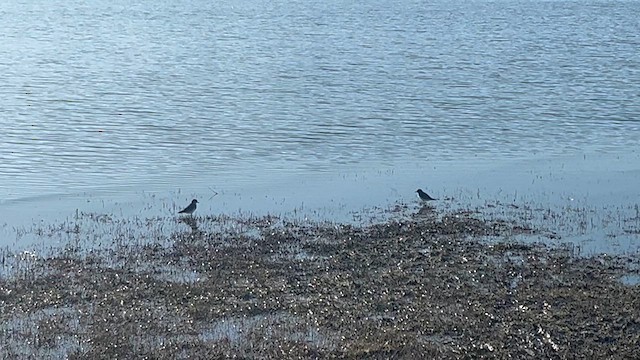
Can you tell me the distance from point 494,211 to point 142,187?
→ 680 centimetres

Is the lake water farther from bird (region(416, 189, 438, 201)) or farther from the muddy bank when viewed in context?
the muddy bank

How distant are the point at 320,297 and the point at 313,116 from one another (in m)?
17.3

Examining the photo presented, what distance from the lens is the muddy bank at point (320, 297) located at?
36.1 feet

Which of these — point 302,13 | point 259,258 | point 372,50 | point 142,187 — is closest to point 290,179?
point 142,187

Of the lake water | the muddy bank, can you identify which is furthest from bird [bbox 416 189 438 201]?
the muddy bank

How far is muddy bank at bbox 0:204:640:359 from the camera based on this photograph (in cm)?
1102

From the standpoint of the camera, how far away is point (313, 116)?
1168 inches

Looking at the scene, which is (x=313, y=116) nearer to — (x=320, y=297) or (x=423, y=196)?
(x=423, y=196)

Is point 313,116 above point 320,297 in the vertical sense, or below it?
below

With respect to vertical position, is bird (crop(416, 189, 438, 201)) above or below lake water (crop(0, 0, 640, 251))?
above

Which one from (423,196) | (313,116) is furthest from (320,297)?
(313,116)

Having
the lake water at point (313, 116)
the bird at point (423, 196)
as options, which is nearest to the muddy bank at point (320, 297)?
the lake water at point (313, 116)

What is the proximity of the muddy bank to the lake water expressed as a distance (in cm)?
188

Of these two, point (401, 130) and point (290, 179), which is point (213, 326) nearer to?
point (290, 179)
